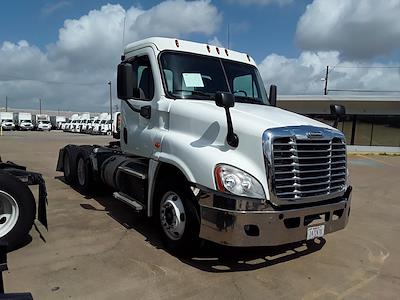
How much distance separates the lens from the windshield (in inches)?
231

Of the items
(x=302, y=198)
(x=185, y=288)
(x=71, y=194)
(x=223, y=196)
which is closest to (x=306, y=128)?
(x=302, y=198)

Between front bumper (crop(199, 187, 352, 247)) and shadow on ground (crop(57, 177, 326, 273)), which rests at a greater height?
front bumper (crop(199, 187, 352, 247))

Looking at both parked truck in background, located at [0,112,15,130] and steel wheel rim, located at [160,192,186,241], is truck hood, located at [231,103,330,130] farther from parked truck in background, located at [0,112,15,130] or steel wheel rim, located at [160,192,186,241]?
parked truck in background, located at [0,112,15,130]

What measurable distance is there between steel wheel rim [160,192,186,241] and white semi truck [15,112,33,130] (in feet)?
226

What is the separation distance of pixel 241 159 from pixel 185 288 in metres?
1.53

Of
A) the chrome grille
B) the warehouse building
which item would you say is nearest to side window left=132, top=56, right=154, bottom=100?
the chrome grille

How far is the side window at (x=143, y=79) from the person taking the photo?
613 cm

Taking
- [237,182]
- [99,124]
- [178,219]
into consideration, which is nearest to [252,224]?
[237,182]

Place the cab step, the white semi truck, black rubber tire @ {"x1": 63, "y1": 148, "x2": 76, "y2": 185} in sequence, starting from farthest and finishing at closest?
the white semi truck
black rubber tire @ {"x1": 63, "y1": 148, "x2": 76, "y2": 185}
the cab step

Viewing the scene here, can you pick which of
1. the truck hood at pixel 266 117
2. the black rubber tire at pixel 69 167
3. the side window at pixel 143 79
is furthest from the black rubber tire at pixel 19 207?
the black rubber tire at pixel 69 167

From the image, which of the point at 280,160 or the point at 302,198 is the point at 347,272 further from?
the point at 280,160

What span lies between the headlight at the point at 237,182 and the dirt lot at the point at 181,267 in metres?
1.03

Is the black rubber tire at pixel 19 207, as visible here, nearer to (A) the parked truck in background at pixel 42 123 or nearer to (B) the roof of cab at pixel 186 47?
(B) the roof of cab at pixel 186 47

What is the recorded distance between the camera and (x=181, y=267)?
4.96 meters
